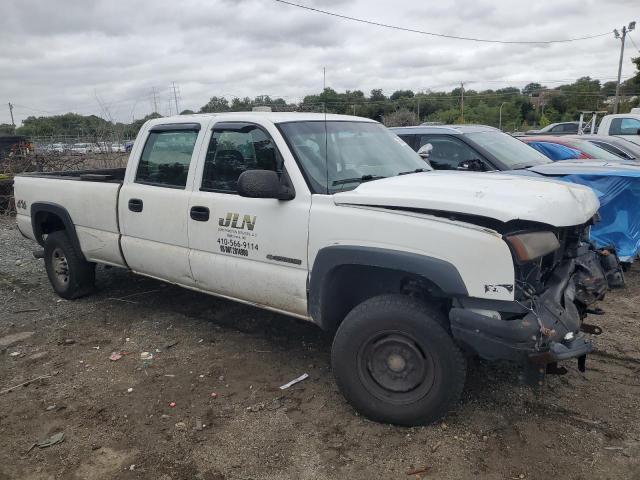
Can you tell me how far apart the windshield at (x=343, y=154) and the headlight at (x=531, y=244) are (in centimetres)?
122

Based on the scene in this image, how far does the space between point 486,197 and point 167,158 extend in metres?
2.80

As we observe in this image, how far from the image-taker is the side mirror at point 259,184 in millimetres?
3314

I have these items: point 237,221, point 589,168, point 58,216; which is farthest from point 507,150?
point 58,216

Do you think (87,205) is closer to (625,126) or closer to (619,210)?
(619,210)

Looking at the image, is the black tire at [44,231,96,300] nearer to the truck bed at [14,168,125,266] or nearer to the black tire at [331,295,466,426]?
the truck bed at [14,168,125,266]

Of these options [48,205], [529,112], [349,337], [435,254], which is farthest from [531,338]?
[529,112]

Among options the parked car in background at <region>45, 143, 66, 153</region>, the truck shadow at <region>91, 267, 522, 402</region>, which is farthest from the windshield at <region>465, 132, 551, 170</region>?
→ the parked car in background at <region>45, 143, 66, 153</region>

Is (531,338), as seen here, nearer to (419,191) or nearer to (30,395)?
(419,191)

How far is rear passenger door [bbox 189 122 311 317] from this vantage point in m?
3.53

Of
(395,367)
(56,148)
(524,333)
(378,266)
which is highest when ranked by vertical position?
(56,148)

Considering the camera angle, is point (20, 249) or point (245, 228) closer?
point (245, 228)

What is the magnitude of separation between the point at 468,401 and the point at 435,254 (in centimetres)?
119

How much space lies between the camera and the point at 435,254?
2.87 m

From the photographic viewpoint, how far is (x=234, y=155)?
13.3 ft
